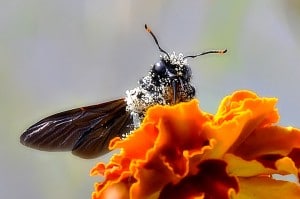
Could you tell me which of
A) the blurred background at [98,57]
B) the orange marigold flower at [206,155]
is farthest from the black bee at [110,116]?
the blurred background at [98,57]

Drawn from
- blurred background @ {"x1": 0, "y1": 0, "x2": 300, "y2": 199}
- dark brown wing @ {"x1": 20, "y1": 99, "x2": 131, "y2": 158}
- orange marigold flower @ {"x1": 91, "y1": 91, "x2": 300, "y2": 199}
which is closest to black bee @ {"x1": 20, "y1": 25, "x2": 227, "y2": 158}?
dark brown wing @ {"x1": 20, "y1": 99, "x2": 131, "y2": 158}

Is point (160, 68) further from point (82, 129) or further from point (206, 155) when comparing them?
point (206, 155)

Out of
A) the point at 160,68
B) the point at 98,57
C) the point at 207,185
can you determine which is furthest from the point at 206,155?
the point at 98,57

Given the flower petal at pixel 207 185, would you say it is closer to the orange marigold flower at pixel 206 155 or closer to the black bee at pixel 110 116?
the orange marigold flower at pixel 206 155

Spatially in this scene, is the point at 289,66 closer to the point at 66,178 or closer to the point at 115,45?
the point at 115,45

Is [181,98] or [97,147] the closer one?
[181,98]

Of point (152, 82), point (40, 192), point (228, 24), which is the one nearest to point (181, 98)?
point (152, 82)

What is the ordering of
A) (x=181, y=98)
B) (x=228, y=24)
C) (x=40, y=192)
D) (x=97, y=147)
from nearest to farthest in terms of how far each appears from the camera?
(x=181, y=98)
(x=97, y=147)
(x=228, y=24)
(x=40, y=192)
